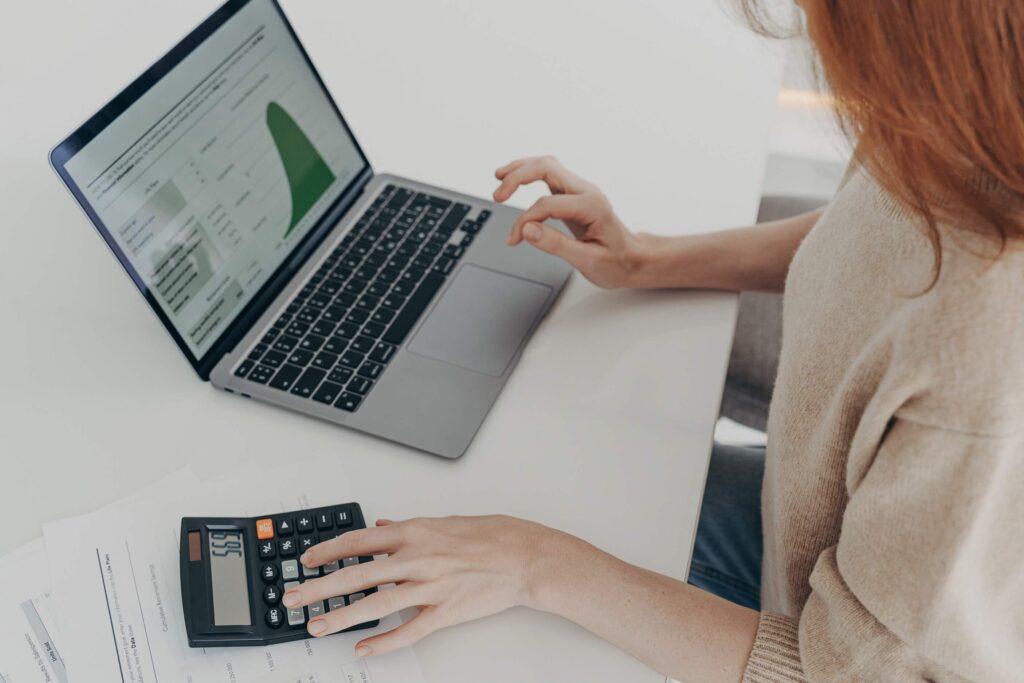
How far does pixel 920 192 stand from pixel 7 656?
64cm

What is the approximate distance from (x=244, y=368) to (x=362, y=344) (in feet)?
0.34

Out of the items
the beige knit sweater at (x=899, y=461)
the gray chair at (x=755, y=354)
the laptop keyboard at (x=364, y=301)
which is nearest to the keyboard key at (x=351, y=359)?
the laptop keyboard at (x=364, y=301)

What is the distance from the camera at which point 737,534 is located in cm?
95

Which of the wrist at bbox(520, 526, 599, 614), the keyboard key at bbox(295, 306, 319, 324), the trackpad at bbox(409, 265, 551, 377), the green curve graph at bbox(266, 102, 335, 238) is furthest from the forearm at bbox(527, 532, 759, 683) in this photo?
the green curve graph at bbox(266, 102, 335, 238)

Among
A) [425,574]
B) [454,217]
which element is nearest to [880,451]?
[425,574]

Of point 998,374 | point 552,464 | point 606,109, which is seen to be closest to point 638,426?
point 552,464

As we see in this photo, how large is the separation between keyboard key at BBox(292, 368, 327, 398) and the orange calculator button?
0.13 meters

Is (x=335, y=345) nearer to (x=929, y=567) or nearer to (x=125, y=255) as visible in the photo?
(x=125, y=255)

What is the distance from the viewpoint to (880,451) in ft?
1.80

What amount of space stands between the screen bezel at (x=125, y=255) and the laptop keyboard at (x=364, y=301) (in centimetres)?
2

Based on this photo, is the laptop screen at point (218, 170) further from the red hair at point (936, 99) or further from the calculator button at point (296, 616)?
the red hair at point (936, 99)

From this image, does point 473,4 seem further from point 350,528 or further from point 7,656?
point 7,656

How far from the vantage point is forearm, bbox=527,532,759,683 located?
2.10 ft

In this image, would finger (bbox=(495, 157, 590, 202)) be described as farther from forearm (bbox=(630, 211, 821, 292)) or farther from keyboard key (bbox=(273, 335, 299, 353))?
keyboard key (bbox=(273, 335, 299, 353))
